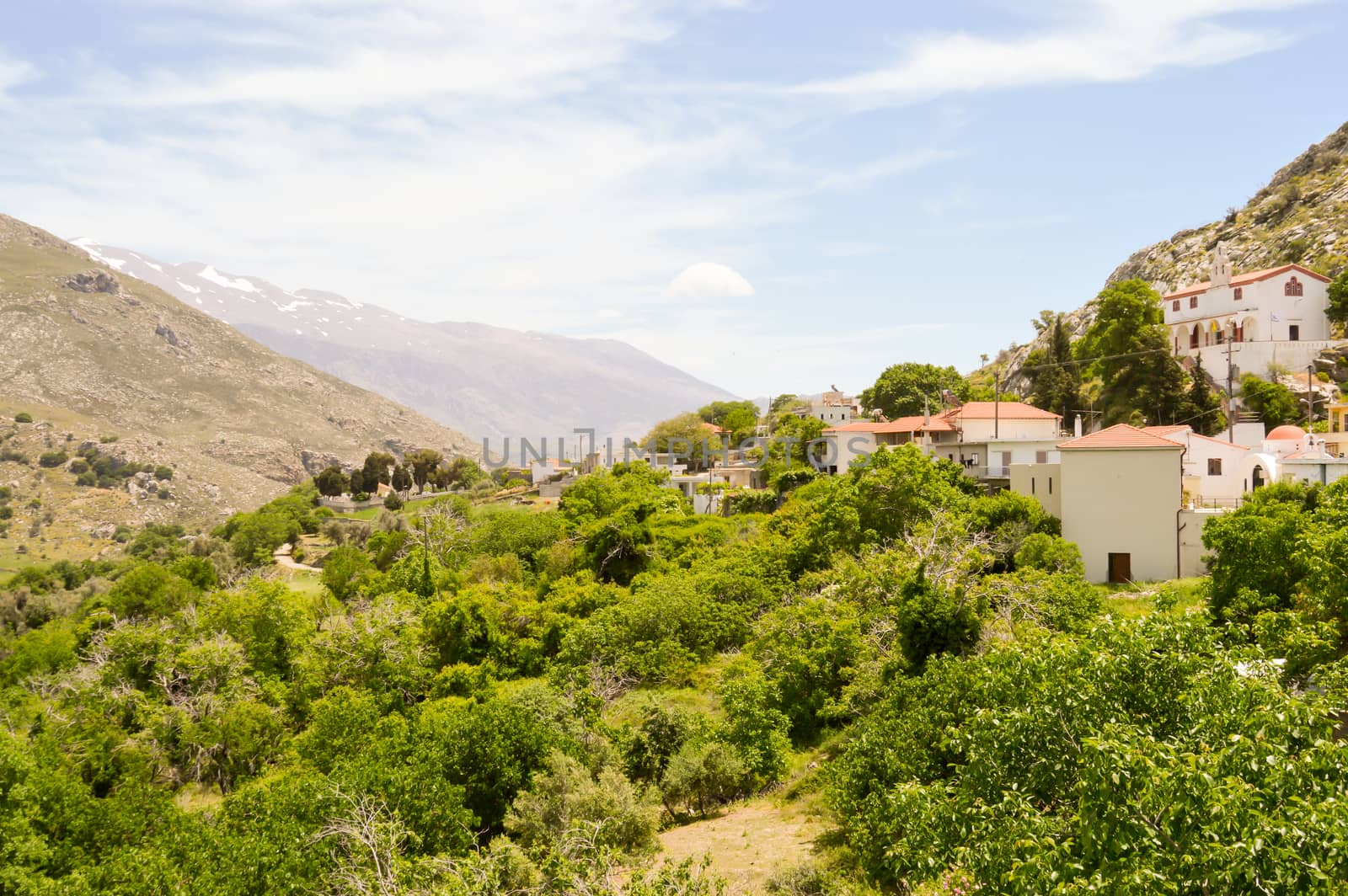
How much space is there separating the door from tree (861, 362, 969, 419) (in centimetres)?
4021

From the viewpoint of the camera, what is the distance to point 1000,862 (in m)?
8.49

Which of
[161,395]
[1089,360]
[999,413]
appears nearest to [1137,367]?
[1089,360]

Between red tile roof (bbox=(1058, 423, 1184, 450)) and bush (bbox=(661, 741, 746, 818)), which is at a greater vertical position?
red tile roof (bbox=(1058, 423, 1184, 450))

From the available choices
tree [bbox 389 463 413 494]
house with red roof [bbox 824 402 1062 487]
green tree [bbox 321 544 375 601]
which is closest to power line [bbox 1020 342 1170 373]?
house with red roof [bbox 824 402 1062 487]

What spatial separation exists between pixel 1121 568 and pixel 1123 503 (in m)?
2.39

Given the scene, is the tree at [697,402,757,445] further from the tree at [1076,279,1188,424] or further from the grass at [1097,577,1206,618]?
the grass at [1097,577,1206,618]

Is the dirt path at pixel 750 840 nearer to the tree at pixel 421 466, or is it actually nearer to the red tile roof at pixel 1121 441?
the red tile roof at pixel 1121 441

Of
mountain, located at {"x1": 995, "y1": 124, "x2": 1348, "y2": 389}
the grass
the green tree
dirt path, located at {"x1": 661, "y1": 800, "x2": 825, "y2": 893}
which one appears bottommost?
dirt path, located at {"x1": 661, "y1": 800, "x2": 825, "y2": 893}

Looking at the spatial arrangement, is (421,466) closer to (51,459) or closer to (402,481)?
(402,481)

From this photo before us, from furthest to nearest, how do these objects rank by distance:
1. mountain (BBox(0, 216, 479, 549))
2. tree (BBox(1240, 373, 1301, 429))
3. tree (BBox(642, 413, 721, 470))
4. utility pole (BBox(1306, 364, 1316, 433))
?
1. mountain (BBox(0, 216, 479, 549))
2. tree (BBox(642, 413, 721, 470))
3. tree (BBox(1240, 373, 1301, 429))
4. utility pole (BBox(1306, 364, 1316, 433))

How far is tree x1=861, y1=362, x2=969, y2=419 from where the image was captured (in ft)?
242

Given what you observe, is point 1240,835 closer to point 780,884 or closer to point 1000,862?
point 1000,862

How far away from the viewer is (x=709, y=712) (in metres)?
25.9

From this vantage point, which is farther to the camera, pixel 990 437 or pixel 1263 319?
pixel 1263 319
